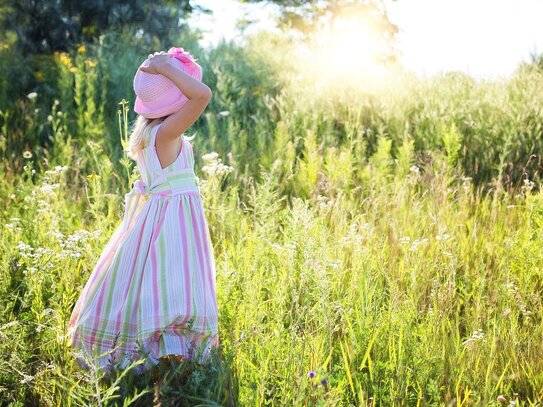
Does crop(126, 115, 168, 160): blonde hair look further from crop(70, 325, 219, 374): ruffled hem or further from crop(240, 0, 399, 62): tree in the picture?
crop(240, 0, 399, 62): tree

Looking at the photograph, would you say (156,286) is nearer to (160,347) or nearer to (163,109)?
(160,347)

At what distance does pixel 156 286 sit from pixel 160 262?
0.32ft

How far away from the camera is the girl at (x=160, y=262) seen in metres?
2.65

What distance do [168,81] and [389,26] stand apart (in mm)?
22773

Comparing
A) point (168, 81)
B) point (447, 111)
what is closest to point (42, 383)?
point (168, 81)

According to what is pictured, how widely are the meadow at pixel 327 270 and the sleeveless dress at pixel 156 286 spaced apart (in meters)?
0.11

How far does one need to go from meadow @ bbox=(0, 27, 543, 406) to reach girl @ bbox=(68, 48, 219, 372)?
0.40ft

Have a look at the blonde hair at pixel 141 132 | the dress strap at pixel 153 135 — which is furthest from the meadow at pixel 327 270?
the dress strap at pixel 153 135

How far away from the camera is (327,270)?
322cm

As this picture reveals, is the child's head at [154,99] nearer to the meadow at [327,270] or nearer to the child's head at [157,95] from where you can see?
the child's head at [157,95]

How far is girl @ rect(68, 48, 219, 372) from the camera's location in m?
2.65

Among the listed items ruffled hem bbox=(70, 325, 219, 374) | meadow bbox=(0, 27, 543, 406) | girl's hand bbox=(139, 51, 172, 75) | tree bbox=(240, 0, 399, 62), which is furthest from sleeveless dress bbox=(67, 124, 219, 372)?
tree bbox=(240, 0, 399, 62)

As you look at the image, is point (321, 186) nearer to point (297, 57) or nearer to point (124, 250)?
point (124, 250)

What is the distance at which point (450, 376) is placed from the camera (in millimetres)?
2578
